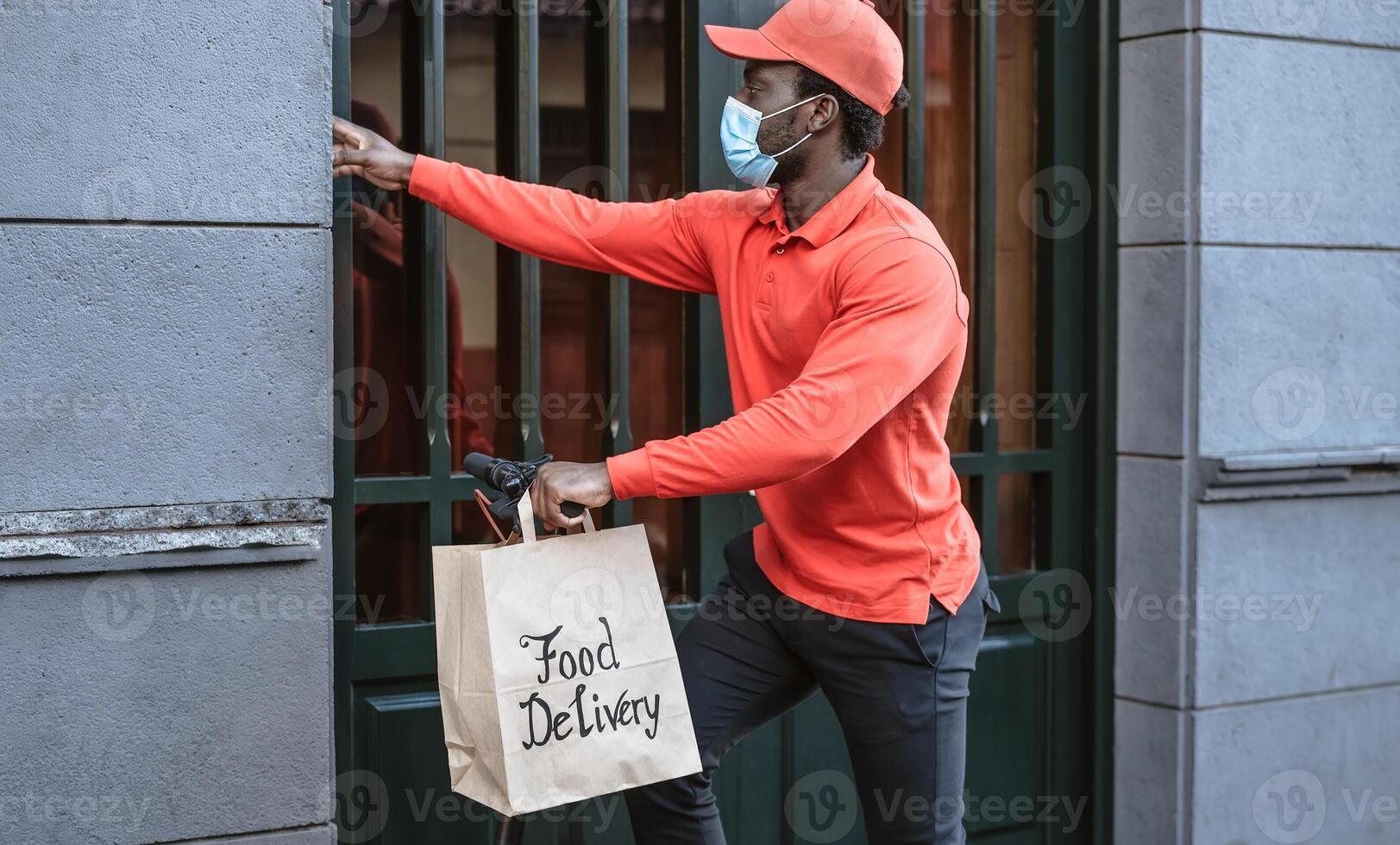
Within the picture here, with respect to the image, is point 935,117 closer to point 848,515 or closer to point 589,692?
point 848,515

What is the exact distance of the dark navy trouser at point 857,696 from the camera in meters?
3.13

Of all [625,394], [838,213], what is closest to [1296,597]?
[625,394]

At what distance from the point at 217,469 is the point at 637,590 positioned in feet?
3.15

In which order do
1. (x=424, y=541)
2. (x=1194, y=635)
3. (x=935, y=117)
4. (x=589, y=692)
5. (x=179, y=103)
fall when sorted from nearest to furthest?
(x=589, y=692), (x=179, y=103), (x=424, y=541), (x=1194, y=635), (x=935, y=117)

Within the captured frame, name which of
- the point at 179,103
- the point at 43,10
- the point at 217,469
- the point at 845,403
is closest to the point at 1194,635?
the point at 845,403

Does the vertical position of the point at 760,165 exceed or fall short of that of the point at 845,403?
it exceeds it

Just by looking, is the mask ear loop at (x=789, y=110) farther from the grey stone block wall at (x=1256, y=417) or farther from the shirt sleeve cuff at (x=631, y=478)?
the grey stone block wall at (x=1256, y=417)

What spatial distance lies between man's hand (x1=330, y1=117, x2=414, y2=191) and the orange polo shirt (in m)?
0.05

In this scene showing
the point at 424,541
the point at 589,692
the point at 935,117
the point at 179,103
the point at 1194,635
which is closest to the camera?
the point at 589,692

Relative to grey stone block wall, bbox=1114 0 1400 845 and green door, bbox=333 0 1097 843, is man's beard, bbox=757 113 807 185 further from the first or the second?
grey stone block wall, bbox=1114 0 1400 845

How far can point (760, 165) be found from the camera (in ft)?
10.6

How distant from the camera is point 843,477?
3.17 meters

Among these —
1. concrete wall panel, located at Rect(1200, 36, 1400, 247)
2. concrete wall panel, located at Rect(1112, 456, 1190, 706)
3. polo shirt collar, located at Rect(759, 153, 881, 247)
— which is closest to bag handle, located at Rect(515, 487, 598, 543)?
polo shirt collar, located at Rect(759, 153, 881, 247)

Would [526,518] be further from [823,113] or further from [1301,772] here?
[1301,772]
